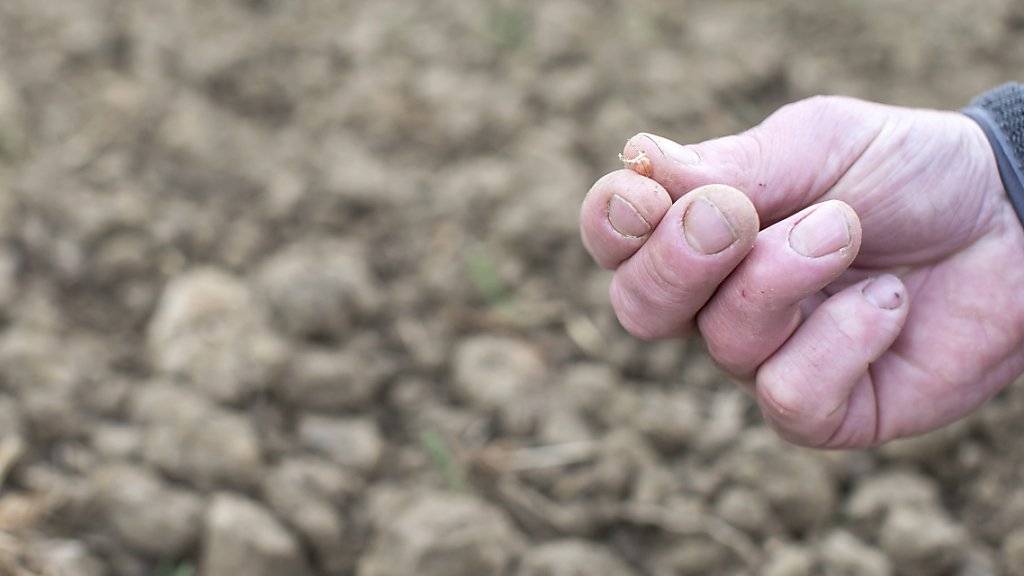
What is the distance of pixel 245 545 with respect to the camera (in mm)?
1346

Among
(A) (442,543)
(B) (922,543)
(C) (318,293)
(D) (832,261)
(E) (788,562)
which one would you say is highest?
(C) (318,293)

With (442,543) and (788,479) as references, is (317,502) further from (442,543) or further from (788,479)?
(788,479)

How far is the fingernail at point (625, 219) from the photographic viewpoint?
1.05m

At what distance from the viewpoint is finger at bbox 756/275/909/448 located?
110cm

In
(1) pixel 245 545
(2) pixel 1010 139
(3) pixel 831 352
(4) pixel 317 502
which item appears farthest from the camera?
(4) pixel 317 502

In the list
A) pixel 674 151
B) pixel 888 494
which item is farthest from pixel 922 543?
pixel 674 151

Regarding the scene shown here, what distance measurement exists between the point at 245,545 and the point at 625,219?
2.15ft

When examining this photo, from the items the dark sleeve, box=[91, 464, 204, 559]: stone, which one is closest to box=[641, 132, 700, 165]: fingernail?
the dark sleeve

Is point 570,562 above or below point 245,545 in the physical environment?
below

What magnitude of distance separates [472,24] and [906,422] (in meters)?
1.42

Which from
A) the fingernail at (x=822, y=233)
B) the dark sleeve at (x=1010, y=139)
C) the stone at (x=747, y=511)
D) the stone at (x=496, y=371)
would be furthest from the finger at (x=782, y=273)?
the stone at (x=496, y=371)

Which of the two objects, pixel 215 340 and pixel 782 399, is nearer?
pixel 782 399

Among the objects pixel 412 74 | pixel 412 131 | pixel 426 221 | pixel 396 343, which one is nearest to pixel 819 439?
pixel 396 343

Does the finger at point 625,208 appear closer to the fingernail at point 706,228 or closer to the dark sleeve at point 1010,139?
the fingernail at point 706,228
